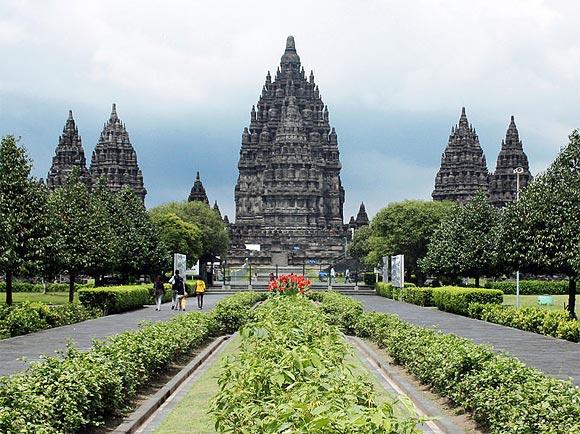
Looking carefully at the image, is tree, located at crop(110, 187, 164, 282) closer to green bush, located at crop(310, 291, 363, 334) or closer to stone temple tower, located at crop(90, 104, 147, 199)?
green bush, located at crop(310, 291, 363, 334)

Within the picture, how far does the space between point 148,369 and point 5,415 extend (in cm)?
746

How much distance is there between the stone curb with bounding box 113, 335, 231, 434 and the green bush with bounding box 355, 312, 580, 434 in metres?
4.45

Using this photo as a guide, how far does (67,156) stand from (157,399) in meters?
120

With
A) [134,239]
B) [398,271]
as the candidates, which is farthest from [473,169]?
[134,239]

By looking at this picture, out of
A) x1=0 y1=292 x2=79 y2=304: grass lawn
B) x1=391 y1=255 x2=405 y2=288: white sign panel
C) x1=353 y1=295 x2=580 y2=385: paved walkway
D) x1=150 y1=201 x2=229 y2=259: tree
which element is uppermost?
x1=150 y1=201 x2=229 y2=259: tree

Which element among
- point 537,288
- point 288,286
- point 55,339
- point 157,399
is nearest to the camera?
point 157,399

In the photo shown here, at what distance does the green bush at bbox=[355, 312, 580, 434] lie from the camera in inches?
409

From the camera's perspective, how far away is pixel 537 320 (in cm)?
2972

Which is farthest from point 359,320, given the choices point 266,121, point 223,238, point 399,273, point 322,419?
point 266,121

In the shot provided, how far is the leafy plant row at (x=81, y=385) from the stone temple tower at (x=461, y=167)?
12268cm

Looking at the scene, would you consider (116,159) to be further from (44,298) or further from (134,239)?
(134,239)

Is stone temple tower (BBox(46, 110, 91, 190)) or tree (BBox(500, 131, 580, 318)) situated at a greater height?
stone temple tower (BBox(46, 110, 91, 190))

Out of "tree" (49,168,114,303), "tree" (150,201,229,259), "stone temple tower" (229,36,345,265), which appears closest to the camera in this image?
"tree" (49,168,114,303)

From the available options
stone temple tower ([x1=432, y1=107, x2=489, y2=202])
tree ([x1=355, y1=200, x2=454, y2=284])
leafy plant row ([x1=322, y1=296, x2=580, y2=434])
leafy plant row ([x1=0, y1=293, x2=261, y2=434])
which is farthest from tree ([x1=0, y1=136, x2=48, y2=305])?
stone temple tower ([x1=432, y1=107, x2=489, y2=202])
